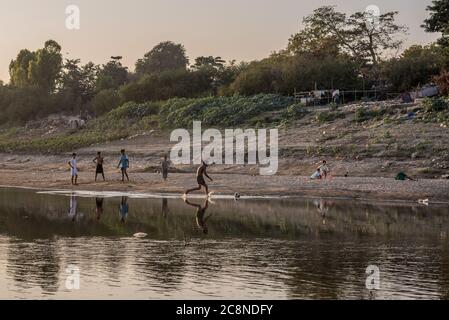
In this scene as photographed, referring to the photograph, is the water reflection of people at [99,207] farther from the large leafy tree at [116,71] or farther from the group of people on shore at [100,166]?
the large leafy tree at [116,71]

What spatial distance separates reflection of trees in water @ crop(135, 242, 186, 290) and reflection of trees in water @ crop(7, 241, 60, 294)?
1.63 m

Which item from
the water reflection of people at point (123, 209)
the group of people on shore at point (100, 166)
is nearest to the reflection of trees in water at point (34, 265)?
the water reflection of people at point (123, 209)

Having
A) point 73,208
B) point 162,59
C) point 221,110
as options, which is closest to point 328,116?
point 221,110

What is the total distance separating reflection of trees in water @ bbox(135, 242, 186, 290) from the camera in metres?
14.3

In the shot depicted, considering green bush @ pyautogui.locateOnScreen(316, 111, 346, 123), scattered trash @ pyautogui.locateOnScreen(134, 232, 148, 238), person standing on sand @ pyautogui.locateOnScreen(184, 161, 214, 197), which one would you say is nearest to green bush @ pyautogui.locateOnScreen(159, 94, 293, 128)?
green bush @ pyautogui.locateOnScreen(316, 111, 346, 123)

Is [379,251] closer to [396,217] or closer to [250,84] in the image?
[396,217]

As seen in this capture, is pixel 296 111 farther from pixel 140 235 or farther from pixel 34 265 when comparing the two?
pixel 34 265

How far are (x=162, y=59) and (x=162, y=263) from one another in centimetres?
10511

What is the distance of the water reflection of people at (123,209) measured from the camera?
24.3 m

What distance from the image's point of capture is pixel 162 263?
52.5ft

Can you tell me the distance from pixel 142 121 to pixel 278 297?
147ft

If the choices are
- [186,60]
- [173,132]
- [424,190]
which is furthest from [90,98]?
[424,190]

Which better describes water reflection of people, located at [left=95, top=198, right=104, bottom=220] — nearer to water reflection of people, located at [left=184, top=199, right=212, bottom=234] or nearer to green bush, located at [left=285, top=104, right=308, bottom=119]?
water reflection of people, located at [left=184, top=199, right=212, bottom=234]

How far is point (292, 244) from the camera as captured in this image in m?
18.7
